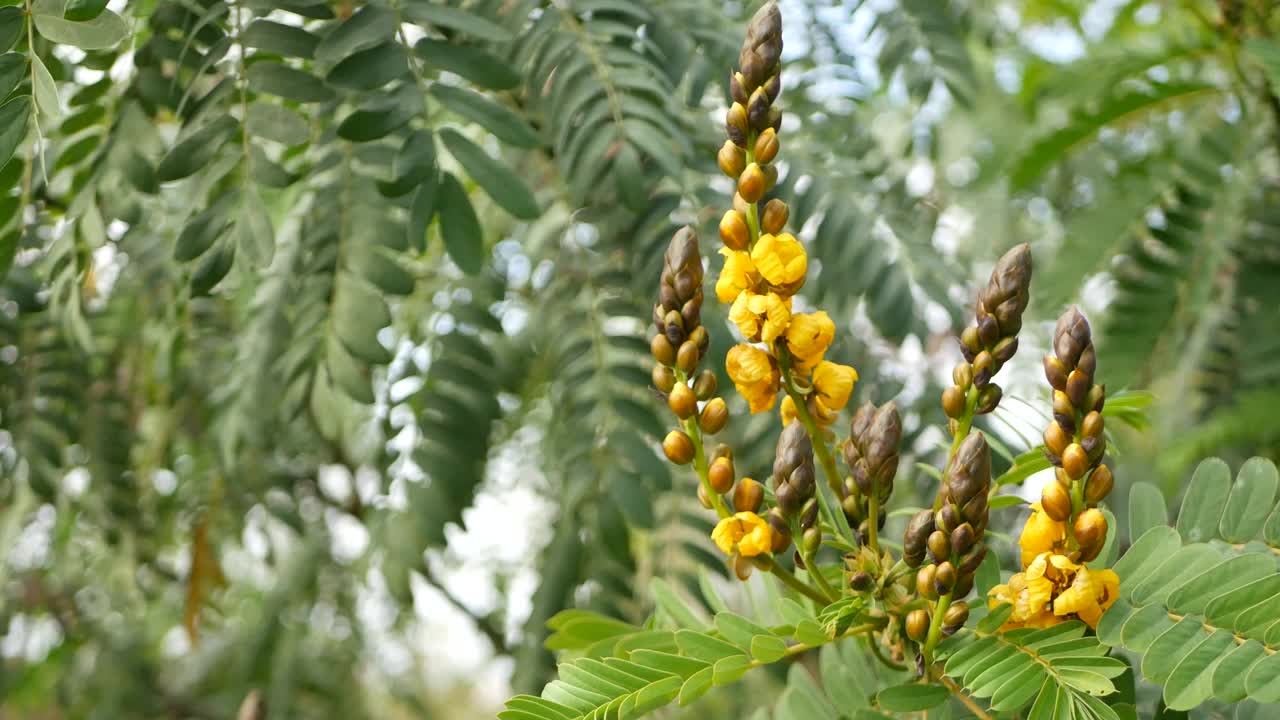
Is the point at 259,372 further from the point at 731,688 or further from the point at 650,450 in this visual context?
the point at 731,688

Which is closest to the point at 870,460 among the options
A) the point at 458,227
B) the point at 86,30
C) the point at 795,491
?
the point at 795,491

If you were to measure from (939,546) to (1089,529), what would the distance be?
0.25ft

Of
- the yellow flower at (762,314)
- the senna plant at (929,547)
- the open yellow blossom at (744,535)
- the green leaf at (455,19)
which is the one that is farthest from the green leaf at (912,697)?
the green leaf at (455,19)

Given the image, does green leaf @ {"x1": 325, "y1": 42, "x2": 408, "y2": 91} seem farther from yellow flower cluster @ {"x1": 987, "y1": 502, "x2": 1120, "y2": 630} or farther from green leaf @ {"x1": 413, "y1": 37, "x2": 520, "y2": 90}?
yellow flower cluster @ {"x1": 987, "y1": 502, "x2": 1120, "y2": 630}

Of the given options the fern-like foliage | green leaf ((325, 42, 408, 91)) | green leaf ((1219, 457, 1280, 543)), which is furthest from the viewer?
green leaf ((325, 42, 408, 91))

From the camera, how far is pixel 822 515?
0.70 metres

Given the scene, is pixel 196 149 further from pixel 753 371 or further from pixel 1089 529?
pixel 1089 529

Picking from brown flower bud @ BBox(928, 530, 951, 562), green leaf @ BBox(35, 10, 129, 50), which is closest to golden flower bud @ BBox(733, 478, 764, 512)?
brown flower bud @ BBox(928, 530, 951, 562)

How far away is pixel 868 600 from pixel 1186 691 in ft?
0.55

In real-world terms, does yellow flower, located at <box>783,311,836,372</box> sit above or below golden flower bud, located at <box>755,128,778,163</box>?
below

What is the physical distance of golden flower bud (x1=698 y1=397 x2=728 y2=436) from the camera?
2.06 feet

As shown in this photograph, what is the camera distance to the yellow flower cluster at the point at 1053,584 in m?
0.57

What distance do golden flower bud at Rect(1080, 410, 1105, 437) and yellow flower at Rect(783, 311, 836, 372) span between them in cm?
14

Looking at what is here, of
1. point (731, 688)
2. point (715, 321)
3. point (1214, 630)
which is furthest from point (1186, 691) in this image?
point (731, 688)
